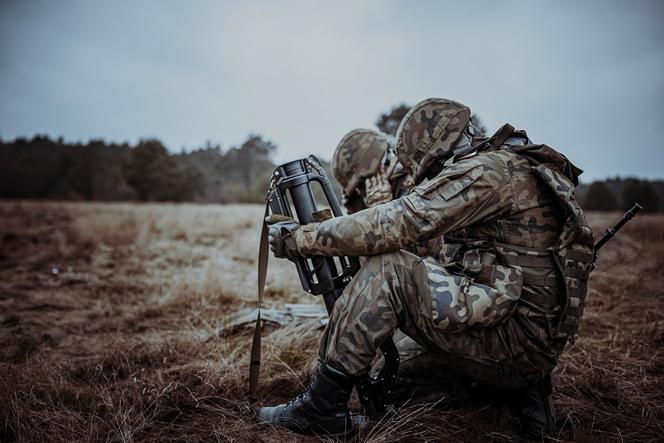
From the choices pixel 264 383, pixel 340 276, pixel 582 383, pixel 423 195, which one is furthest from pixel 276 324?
pixel 582 383

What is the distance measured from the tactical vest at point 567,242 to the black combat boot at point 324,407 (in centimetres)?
114

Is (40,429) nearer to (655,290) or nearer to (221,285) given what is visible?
(221,285)

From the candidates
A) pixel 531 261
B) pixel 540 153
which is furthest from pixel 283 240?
pixel 540 153

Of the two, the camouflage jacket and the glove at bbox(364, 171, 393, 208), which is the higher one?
the glove at bbox(364, 171, 393, 208)

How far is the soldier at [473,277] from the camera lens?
1773 mm

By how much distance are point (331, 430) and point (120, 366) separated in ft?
5.69

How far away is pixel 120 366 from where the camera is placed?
2.68m

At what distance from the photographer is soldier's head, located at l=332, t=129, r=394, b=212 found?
13.8ft

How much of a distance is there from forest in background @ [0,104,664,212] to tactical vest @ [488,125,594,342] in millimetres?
25342

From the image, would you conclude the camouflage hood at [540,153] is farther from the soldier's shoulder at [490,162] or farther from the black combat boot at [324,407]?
the black combat boot at [324,407]

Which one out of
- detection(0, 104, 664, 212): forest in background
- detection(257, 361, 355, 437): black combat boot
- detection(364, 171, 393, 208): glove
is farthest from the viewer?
detection(0, 104, 664, 212): forest in background

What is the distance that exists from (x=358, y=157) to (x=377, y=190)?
516 millimetres

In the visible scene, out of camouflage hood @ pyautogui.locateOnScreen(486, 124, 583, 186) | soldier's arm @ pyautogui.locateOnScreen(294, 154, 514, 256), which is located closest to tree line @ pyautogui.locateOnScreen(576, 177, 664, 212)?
camouflage hood @ pyautogui.locateOnScreen(486, 124, 583, 186)

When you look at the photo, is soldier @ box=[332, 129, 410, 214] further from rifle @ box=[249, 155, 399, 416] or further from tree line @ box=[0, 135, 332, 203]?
tree line @ box=[0, 135, 332, 203]
